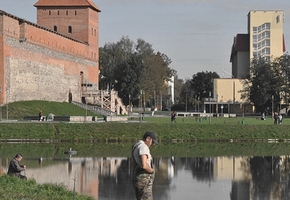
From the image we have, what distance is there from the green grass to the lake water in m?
0.60

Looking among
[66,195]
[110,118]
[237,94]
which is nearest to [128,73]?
[237,94]

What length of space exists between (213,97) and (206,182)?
81.4 m

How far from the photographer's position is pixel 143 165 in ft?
39.1

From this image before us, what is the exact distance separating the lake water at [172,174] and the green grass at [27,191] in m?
0.60

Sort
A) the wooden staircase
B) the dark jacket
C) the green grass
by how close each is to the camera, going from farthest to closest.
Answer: the wooden staircase < the dark jacket < the green grass

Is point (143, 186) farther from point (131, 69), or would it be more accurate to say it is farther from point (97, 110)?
point (131, 69)

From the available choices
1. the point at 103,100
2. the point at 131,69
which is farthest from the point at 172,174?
the point at 131,69

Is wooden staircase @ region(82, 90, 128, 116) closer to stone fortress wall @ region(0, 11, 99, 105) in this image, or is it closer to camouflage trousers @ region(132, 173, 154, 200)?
stone fortress wall @ region(0, 11, 99, 105)

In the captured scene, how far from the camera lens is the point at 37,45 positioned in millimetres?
67938

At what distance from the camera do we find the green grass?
563 inches

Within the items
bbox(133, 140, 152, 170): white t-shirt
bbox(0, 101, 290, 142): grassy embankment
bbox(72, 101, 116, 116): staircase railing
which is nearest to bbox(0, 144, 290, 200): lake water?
bbox(133, 140, 152, 170): white t-shirt

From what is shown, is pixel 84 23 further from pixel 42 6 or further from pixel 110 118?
pixel 110 118

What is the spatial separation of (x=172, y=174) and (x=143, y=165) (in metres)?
13.7

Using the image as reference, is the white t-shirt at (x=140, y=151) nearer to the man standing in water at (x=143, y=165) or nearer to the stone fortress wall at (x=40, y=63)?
the man standing in water at (x=143, y=165)
